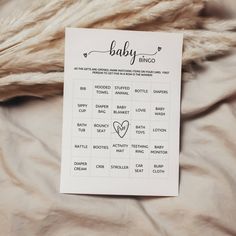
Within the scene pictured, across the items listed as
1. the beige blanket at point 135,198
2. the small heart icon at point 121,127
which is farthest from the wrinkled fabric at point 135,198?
the small heart icon at point 121,127

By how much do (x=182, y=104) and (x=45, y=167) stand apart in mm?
290

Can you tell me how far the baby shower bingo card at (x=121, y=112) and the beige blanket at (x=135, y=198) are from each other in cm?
2

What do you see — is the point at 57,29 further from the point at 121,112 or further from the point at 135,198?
the point at 135,198

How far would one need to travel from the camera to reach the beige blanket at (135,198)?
2.67 ft

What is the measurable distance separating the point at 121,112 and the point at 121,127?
3 centimetres

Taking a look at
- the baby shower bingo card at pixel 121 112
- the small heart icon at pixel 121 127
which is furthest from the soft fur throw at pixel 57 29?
the small heart icon at pixel 121 127

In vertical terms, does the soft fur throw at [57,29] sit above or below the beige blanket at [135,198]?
above

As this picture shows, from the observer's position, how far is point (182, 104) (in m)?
0.85

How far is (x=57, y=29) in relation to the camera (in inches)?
32.1

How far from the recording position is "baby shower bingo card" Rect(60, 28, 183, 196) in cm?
83

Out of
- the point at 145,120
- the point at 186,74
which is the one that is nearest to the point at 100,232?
the point at 145,120

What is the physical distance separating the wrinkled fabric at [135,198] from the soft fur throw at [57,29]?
0.05 meters

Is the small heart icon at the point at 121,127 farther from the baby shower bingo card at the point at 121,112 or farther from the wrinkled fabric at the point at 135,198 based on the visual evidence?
the wrinkled fabric at the point at 135,198

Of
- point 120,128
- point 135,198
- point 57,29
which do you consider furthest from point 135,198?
point 57,29
